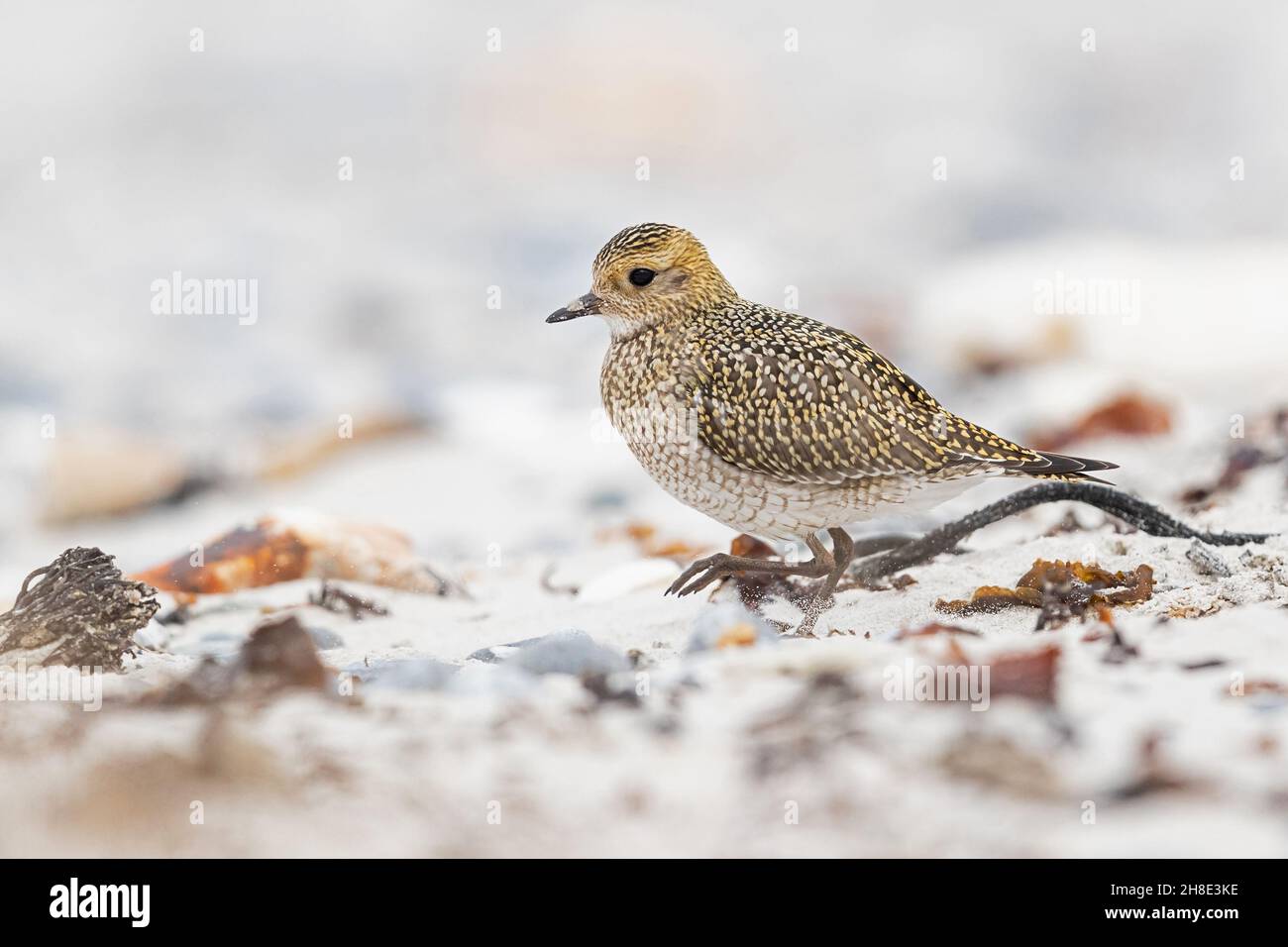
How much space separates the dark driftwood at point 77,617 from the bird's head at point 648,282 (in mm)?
1956

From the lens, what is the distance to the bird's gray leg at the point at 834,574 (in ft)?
16.6

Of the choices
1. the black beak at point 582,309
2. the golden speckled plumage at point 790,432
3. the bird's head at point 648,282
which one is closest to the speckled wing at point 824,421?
the golden speckled plumage at point 790,432

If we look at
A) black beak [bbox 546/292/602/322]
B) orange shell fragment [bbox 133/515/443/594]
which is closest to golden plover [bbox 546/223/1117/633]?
black beak [bbox 546/292/602/322]

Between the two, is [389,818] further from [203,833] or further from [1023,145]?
[1023,145]

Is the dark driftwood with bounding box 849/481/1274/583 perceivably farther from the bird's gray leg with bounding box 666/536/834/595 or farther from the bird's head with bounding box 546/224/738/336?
the bird's head with bounding box 546/224/738/336

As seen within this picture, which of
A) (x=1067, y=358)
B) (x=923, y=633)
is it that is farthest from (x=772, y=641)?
(x=1067, y=358)

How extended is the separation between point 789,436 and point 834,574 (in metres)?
0.64

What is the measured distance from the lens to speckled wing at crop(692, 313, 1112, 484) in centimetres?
483

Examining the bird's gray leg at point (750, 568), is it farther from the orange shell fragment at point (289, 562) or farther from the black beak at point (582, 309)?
the orange shell fragment at point (289, 562)

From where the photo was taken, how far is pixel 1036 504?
5.39 meters

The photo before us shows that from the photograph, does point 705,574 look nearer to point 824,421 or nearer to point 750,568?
point 750,568

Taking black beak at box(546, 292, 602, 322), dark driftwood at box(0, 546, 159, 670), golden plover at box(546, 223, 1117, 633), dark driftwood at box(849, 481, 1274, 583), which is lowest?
dark driftwood at box(0, 546, 159, 670)

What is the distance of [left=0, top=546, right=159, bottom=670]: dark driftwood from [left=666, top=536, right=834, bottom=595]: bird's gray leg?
1.89 m

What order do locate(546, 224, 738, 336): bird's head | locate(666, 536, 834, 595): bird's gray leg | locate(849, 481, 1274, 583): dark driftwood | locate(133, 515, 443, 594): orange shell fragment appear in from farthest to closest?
locate(133, 515, 443, 594): orange shell fragment
locate(546, 224, 738, 336): bird's head
locate(849, 481, 1274, 583): dark driftwood
locate(666, 536, 834, 595): bird's gray leg
